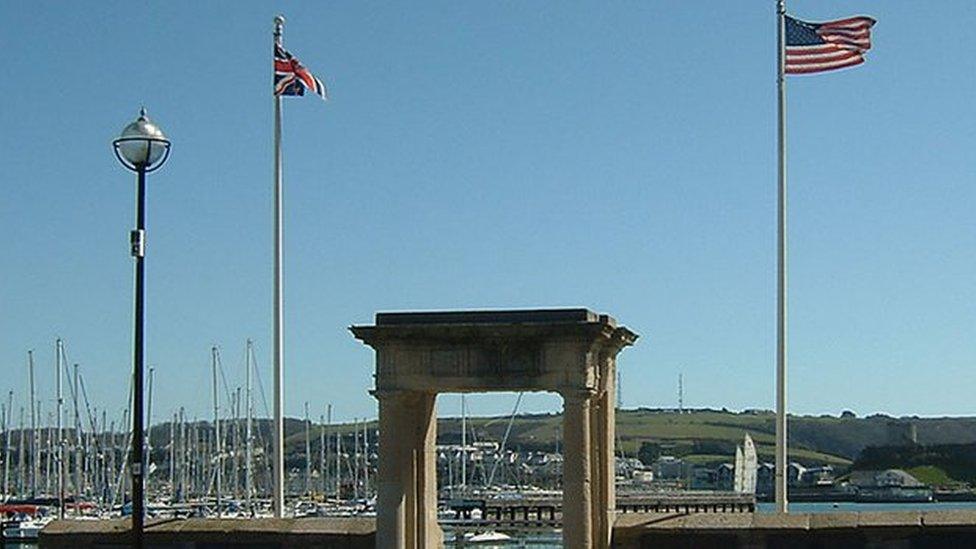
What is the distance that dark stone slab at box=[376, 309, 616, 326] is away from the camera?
84.7 feet

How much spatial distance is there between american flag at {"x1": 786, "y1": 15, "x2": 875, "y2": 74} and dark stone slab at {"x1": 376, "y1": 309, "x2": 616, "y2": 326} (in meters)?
8.74

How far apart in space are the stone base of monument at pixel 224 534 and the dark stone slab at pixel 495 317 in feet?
11.4

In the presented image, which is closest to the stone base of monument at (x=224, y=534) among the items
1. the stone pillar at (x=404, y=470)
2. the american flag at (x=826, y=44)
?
the stone pillar at (x=404, y=470)

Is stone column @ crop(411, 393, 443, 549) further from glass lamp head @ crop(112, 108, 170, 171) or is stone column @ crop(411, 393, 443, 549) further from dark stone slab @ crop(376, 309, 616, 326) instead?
glass lamp head @ crop(112, 108, 170, 171)

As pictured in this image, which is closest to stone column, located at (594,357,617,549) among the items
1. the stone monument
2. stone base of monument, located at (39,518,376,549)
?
the stone monument

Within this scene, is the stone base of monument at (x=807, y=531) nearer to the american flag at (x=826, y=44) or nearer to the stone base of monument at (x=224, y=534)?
the stone base of monument at (x=224, y=534)

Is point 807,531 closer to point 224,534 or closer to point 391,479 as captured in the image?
point 391,479

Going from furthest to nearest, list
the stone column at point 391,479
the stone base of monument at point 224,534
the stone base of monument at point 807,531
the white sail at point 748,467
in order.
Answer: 1. the white sail at point 748,467
2. the stone base of monument at point 224,534
3. the stone base of monument at point 807,531
4. the stone column at point 391,479

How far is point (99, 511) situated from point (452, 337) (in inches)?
3011

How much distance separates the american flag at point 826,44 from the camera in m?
32.5

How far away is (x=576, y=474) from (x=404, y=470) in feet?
8.26

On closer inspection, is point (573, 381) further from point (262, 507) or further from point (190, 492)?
point (190, 492)

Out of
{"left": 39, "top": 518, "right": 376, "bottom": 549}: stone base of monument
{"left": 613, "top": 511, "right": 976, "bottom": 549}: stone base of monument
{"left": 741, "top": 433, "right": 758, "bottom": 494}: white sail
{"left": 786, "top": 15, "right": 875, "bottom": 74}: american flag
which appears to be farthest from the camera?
{"left": 741, "top": 433, "right": 758, "bottom": 494}: white sail

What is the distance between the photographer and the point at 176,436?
125250mm
